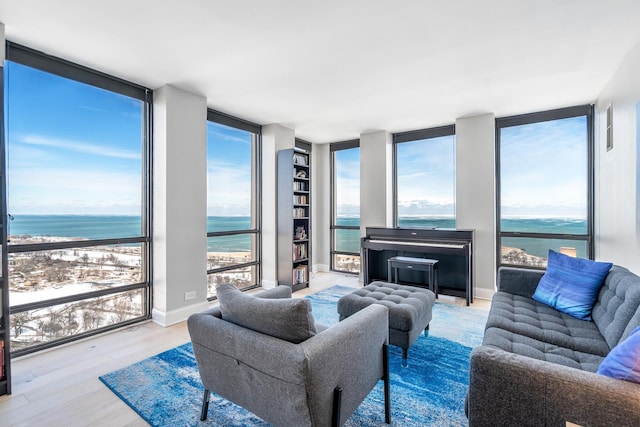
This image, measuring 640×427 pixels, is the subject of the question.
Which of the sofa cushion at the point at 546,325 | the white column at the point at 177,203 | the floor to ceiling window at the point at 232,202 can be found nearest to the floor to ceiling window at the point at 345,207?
the floor to ceiling window at the point at 232,202

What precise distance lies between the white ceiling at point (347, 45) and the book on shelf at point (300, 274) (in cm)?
249

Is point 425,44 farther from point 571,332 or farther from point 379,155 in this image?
point 379,155

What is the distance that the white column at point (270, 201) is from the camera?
4.78 metres

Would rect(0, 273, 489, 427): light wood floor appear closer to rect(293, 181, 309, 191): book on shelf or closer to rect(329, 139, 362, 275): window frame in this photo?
rect(293, 181, 309, 191): book on shelf

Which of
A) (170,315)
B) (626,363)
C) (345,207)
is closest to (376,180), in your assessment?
(345,207)

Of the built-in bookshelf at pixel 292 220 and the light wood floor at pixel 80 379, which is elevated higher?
the built-in bookshelf at pixel 292 220

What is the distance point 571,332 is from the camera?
1954mm

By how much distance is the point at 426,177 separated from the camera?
5137 millimetres

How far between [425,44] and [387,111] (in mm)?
1732

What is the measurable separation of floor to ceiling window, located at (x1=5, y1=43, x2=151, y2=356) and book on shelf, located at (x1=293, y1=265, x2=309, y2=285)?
6.75 feet

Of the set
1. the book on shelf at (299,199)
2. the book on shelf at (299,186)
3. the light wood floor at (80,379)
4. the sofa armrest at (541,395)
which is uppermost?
the book on shelf at (299,186)

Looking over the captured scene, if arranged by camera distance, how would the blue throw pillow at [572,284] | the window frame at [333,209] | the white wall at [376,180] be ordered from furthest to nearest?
the window frame at [333,209] → the white wall at [376,180] → the blue throw pillow at [572,284]

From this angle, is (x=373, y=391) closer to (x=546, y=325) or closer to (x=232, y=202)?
(x=546, y=325)

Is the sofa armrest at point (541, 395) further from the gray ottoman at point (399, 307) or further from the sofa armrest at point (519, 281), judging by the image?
the sofa armrest at point (519, 281)
